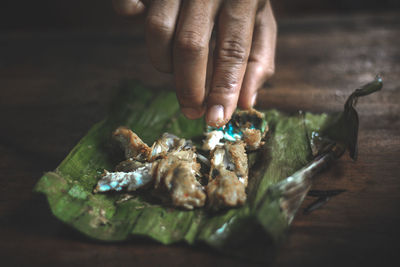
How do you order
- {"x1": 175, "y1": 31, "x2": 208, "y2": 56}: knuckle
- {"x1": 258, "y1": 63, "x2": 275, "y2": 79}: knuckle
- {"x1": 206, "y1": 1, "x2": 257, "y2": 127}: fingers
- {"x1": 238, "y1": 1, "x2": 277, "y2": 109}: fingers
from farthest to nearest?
{"x1": 258, "y1": 63, "x2": 275, "y2": 79}: knuckle → {"x1": 238, "y1": 1, "x2": 277, "y2": 109}: fingers → {"x1": 206, "y1": 1, "x2": 257, "y2": 127}: fingers → {"x1": 175, "y1": 31, "x2": 208, "y2": 56}: knuckle

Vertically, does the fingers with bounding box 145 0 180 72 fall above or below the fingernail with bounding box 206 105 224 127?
above

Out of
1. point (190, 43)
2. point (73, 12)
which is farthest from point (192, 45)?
point (73, 12)

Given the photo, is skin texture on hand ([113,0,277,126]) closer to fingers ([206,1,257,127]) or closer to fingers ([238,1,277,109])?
fingers ([206,1,257,127])

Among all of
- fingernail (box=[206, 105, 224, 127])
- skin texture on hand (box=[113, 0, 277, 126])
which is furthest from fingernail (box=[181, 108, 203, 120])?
fingernail (box=[206, 105, 224, 127])

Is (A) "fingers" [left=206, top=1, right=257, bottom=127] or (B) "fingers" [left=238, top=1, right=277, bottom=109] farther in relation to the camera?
(B) "fingers" [left=238, top=1, right=277, bottom=109]

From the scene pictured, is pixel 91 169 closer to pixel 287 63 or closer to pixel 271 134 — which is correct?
pixel 271 134

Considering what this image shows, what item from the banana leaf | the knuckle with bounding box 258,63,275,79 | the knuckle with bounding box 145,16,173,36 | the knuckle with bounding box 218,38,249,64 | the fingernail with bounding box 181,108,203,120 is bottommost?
the banana leaf

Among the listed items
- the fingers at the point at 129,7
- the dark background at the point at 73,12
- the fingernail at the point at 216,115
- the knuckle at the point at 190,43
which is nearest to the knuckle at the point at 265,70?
the fingernail at the point at 216,115
